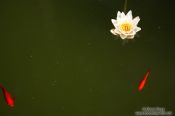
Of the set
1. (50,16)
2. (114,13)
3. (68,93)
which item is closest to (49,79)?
(68,93)

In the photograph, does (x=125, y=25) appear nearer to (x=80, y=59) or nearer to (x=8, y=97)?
(x=80, y=59)

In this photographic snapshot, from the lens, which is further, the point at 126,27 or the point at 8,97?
the point at 126,27

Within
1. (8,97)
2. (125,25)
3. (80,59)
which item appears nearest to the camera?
(8,97)

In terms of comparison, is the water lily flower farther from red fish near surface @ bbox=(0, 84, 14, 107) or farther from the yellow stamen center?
red fish near surface @ bbox=(0, 84, 14, 107)

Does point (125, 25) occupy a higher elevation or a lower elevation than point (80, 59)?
higher

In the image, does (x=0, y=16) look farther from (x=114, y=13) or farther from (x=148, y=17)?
(x=148, y=17)

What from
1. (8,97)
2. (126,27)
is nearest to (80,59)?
(126,27)
